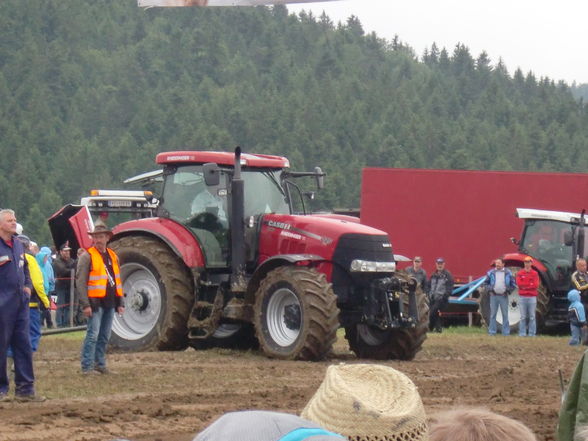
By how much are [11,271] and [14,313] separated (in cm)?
34

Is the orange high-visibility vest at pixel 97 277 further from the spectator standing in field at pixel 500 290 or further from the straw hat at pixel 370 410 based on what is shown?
the spectator standing in field at pixel 500 290

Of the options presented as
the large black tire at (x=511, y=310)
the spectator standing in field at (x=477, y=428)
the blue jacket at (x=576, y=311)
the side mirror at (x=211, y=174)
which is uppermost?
the side mirror at (x=211, y=174)

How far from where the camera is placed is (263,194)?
1456 centimetres

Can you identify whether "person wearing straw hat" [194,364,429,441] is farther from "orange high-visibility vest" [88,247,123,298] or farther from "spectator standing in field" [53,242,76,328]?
"spectator standing in field" [53,242,76,328]

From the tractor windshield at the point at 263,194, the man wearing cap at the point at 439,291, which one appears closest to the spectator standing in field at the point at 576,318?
the man wearing cap at the point at 439,291

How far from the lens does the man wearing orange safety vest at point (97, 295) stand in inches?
466

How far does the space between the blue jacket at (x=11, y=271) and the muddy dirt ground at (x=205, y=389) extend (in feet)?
2.98

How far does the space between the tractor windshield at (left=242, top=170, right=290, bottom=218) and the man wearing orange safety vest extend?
2.61 meters

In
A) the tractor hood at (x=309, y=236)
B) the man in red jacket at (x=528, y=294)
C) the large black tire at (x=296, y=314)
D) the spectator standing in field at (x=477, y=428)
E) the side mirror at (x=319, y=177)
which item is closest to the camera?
the spectator standing in field at (x=477, y=428)

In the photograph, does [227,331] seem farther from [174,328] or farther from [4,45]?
[4,45]

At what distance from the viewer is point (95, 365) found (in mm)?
11992

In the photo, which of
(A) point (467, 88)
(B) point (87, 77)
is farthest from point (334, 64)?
(B) point (87, 77)

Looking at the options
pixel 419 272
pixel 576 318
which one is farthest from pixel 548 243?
pixel 576 318

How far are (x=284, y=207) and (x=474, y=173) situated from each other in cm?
1115
